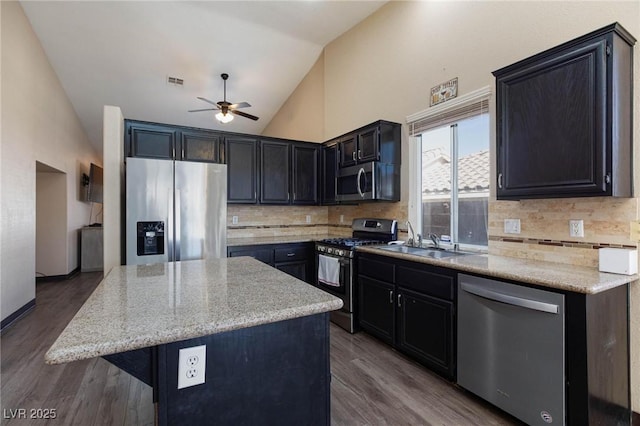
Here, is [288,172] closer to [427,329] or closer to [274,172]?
[274,172]

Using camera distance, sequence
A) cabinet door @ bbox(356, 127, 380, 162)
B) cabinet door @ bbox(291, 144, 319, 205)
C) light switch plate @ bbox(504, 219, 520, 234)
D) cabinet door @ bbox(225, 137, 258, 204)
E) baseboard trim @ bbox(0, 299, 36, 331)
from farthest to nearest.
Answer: cabinet door @ bbox(291, 144, 319, 205), cabinet door @ bbox(225, 137, 258, 204), cabinet door @ bbox(356, 127, 380, 162), baseboard trim @ bbox(0, 299, 36, 331), light switch plate @ bbox(504, 219, 520, 234)

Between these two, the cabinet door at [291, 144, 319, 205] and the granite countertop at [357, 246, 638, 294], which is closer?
the granite countertop at [357, 246, 638, 294]

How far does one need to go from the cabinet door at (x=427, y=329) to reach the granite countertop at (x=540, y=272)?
320 millimetres

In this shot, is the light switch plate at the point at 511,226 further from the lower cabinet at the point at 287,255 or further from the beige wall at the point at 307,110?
the beige wall at the point at 307,110

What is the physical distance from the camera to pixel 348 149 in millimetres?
3885

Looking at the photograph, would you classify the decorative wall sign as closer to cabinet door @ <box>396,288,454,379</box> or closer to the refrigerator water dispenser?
cabinet door @ <box>396,288,454,379</box>

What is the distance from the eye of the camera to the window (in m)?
2.70

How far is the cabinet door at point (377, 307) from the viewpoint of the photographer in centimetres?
272

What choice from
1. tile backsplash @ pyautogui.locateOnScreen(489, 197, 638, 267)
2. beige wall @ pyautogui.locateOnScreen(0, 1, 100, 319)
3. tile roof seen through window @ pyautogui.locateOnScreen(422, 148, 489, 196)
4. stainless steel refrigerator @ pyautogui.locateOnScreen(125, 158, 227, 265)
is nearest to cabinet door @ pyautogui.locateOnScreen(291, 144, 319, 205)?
stainless steel refrigerator @ pyautogui.locateOnScreen(125, 158, 227, 265)

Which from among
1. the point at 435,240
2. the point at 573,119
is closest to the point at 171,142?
the point at 435,240

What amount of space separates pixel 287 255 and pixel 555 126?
2.98m

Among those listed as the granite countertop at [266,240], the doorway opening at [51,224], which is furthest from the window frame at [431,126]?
the doorway opening at [51,224]

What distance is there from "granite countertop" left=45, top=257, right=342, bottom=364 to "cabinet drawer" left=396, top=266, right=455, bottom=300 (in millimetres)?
1230

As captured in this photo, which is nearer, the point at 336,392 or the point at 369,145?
the point at 336,392
